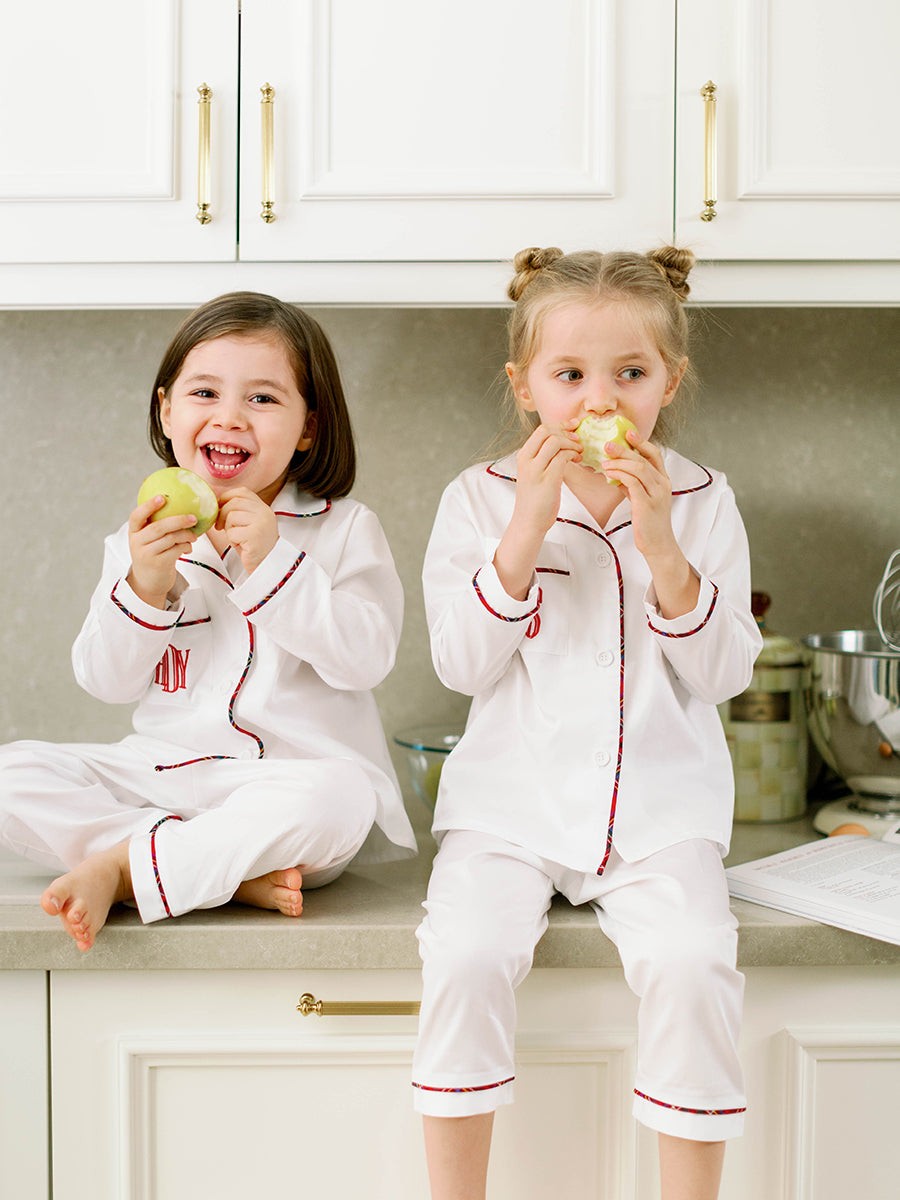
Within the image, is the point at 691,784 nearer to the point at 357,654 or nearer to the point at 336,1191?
the point at 357,654

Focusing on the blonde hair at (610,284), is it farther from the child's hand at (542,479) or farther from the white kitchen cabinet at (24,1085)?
the white kitchen cabinet at (24,1085)

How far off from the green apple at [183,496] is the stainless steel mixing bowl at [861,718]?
73 centimetres

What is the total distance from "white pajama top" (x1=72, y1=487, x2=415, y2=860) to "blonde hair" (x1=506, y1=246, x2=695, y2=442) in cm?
29

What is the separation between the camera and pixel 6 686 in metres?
1.61

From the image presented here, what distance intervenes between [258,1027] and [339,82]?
0.92 meters

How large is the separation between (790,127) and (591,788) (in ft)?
2.31

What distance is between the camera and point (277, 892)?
1.08 meters

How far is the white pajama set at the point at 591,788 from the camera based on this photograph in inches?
38.4

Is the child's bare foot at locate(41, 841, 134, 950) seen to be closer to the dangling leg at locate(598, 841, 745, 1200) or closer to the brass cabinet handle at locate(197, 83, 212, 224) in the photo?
the dangling leg at locate(598, 841, 745, 1200)

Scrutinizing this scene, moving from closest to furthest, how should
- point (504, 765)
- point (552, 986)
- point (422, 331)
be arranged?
point (552, 986), point (504, 765), point (422, 331)

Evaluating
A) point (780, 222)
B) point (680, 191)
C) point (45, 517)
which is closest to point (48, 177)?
point (45, 517)

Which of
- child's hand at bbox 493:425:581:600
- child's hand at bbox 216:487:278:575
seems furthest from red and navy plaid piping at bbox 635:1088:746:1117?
child's hand at bbox 216:487:278:575

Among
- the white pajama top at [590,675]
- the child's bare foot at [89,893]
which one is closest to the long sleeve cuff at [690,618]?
the white pajama top at [590,675]

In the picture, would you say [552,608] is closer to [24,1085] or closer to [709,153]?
[709,153]
